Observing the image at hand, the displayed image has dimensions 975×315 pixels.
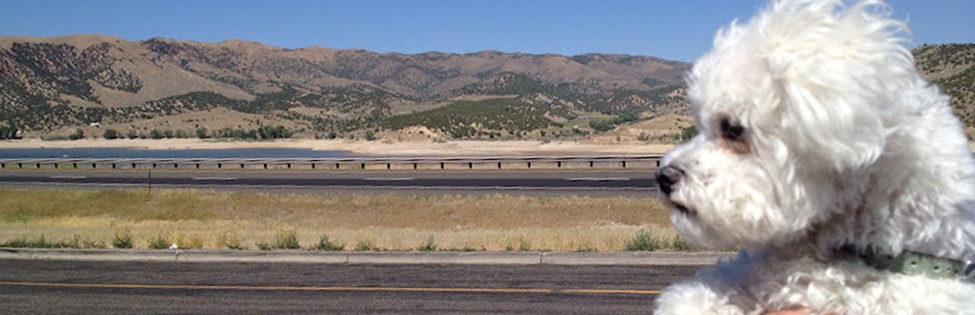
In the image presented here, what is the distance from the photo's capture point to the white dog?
1589 mm

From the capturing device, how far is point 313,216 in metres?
29.3

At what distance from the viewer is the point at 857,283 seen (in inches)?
68.9

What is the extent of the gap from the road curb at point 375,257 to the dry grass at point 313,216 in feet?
4.34

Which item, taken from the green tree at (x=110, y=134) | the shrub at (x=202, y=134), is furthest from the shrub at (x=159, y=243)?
the green tree at (x=110, y=134)

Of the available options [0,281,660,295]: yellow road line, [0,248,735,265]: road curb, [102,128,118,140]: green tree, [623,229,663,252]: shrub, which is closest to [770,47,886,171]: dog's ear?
[0,281,660,295]: yellow road line

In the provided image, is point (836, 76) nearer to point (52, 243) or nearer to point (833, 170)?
point (833, 170)

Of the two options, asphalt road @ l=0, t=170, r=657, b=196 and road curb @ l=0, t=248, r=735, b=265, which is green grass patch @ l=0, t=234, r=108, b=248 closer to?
road curb @ l=0, t=248, r=735, b=265

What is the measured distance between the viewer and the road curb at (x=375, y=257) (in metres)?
14.3

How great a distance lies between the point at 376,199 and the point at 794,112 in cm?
3087

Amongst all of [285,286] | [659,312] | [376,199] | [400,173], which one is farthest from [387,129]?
[659,312]

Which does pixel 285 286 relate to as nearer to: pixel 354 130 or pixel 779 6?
pixel 779 6

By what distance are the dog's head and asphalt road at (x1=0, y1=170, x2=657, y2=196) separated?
30.6 metres

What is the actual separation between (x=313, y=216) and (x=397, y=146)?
6454 cm

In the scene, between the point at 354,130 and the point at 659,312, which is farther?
the point at 354,130
